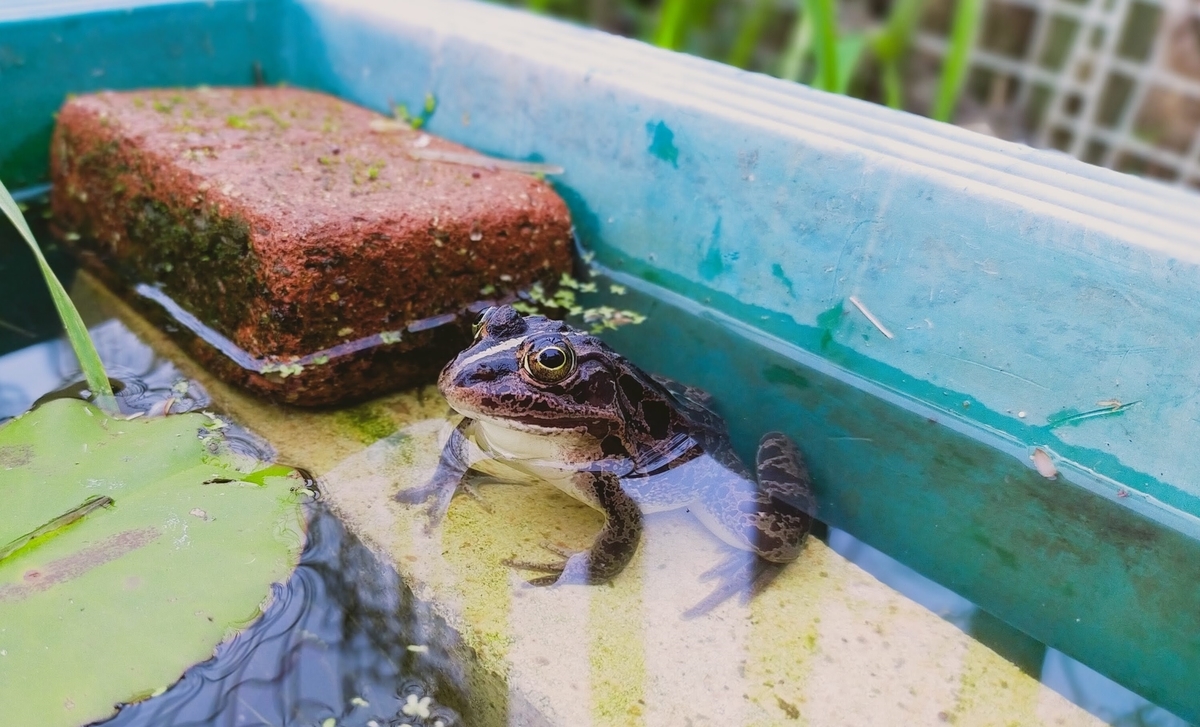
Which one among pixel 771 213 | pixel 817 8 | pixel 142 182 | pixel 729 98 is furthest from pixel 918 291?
pixel 142 182

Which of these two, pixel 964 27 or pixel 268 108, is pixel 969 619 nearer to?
pixel 268 108

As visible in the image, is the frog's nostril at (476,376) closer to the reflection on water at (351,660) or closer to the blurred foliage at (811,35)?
the reflection on water at (351,660)

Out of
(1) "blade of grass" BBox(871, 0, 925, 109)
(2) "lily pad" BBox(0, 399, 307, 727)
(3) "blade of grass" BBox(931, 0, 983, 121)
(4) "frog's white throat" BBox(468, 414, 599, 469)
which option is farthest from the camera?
(1) "blade of grass" BBox(871, 0, 925, 109)

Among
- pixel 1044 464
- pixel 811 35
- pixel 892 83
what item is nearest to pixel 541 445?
pixel 1044 464

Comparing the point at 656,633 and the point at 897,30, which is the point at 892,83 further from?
the point at 656,633

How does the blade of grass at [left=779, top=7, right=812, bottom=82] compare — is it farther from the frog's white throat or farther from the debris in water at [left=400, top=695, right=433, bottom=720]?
the debris in water at [left=400, top=695, right=433, bottom=720]

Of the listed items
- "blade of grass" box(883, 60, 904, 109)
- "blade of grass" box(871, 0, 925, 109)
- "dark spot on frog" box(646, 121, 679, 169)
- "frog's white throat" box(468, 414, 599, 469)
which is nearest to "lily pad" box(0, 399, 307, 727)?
"frog's white throat" box(468, 414, 599, 469)
